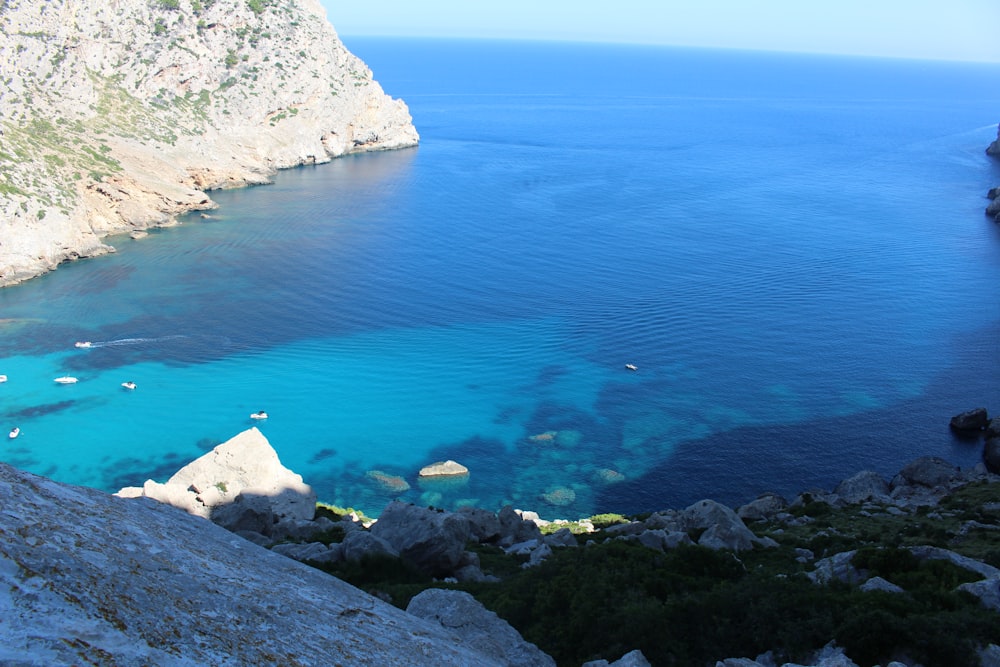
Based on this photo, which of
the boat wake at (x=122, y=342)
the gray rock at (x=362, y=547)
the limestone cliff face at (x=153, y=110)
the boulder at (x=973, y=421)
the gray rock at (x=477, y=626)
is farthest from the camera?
the limestone cliff face at (x=153, y=110)

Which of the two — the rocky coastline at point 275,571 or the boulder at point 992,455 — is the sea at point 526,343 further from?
the rocky coastline at point 275,571

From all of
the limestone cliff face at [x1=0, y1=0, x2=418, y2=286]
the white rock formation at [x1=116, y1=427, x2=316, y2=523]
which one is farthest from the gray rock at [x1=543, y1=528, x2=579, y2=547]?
the limestone cliff face at [x1=0, y1=0, x2=418, y2=286]

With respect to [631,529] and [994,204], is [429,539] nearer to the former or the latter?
[631,529]

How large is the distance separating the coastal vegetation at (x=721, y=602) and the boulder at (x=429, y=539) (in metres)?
0.82

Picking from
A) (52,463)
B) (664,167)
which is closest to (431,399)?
(52,463)

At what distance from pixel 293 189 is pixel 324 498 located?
8494 centimetres

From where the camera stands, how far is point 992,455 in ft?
167

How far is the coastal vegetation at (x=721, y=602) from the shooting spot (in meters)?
17.8

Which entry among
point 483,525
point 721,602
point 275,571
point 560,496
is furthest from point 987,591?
point 560,496

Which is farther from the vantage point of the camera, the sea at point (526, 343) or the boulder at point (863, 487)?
the sea at point (526, 343)

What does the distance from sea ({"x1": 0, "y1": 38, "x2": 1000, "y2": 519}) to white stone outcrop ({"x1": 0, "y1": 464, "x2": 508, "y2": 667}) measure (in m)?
31.9

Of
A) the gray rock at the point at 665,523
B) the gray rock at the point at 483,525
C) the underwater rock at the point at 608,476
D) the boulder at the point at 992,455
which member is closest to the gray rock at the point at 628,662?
the gray rock at the point at 665,523

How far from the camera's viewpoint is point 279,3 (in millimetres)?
154125

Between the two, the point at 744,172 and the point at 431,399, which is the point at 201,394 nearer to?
the point at 431,399
